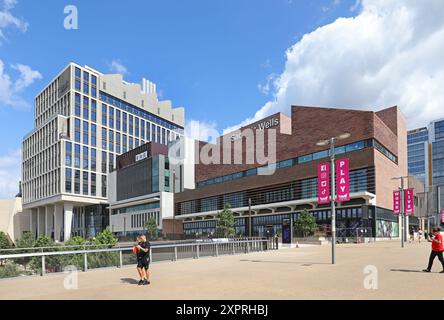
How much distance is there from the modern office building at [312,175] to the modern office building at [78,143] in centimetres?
3379

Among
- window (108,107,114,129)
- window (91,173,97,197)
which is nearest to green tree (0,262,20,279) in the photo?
window (91,173,97,197)

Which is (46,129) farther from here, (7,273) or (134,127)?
(7,273)

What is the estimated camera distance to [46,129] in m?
100

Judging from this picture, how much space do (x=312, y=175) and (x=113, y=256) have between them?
3943 cm

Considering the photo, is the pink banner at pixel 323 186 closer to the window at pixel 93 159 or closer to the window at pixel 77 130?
the window at pixel 77 130

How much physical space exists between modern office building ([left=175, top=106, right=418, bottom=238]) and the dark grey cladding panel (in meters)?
14.4

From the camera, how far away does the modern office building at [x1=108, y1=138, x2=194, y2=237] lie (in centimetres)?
8249

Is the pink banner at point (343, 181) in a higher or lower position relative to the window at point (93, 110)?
lower

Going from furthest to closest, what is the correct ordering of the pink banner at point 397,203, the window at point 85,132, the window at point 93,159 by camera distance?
1. the window at point 93,159
2. the window at point 85,132
3. the pink banner at point 397,203

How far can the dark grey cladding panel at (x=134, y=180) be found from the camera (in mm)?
85562

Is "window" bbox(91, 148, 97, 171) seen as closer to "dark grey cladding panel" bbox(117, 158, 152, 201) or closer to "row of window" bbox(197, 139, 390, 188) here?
"dark grey cladding panel" bbox(117, 158, 152, 201)

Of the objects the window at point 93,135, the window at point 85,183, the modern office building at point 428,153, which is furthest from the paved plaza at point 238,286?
the modern office building at point 428,153

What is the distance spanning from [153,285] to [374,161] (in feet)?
140
